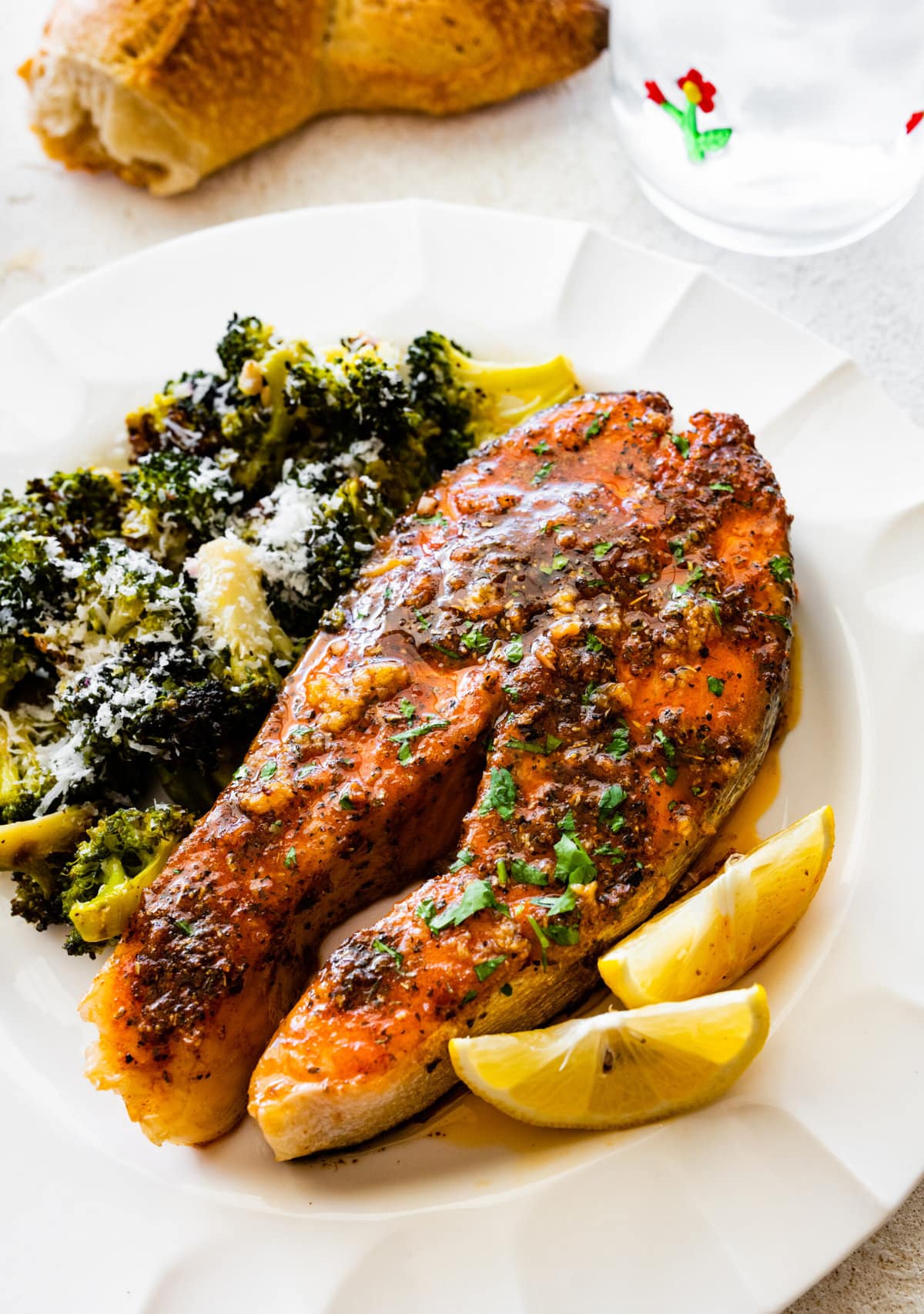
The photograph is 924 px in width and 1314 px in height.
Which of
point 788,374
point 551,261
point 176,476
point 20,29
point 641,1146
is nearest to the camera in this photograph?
point 641,1146

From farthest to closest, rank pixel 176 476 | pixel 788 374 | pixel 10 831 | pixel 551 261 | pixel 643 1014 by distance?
pixel 551 261, pixel 788 374, pixel 176 476, pixel 10 831, pixel 643 1014

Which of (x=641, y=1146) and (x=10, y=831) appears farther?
(x=10, y=831)

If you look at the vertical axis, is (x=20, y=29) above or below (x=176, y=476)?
above

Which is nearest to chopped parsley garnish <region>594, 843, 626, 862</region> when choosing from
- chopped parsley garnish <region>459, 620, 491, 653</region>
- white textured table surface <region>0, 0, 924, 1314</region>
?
chopped parsley garnish <region>459, 620, 491, 653</region>

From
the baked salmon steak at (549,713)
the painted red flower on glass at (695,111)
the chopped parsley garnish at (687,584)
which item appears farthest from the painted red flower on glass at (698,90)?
the chopped parsley garnish at (687,584)

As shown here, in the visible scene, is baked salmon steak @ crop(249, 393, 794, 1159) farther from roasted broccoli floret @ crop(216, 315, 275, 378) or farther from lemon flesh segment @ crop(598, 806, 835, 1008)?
roasted broccoli floret @ crop(216, 315, 275, 378)

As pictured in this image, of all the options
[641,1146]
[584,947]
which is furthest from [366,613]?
[641,1146]

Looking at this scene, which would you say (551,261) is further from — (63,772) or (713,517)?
(63,772)

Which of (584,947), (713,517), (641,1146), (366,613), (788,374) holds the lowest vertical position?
(641,1146)
